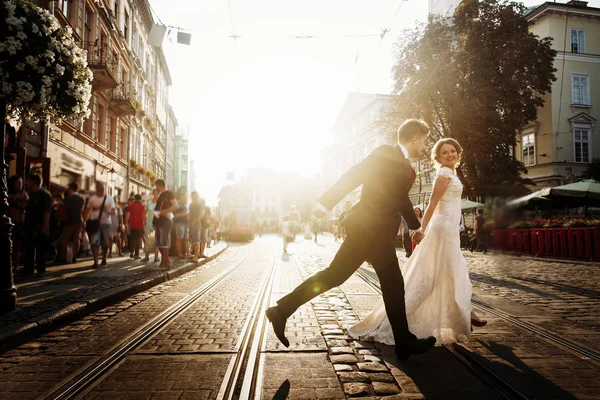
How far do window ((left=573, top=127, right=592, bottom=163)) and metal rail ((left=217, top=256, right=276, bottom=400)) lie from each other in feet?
110

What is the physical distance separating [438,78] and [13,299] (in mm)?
24658

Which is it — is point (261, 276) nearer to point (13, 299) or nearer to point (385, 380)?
point (13, 299)

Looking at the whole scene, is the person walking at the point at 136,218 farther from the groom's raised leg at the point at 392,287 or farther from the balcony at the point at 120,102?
the balcony at the point at 120,102

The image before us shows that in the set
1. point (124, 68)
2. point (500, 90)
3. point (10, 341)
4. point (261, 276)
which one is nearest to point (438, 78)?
point (500, 90)

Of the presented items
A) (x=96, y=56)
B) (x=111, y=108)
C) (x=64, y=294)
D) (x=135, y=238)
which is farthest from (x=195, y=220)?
(x=111, y=108)

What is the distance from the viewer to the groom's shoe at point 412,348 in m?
3.56

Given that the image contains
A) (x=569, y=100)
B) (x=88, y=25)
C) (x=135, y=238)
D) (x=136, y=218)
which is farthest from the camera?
(x=569, y=100)

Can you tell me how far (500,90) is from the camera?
26.0m

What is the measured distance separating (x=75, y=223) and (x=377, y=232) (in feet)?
28.1

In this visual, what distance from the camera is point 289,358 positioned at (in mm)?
3619

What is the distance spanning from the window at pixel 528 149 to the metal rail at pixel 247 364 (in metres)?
33.3

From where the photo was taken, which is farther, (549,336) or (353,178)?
(549,336)

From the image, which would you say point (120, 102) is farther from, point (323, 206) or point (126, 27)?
point (323, 206)

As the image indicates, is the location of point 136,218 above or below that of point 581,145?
below
